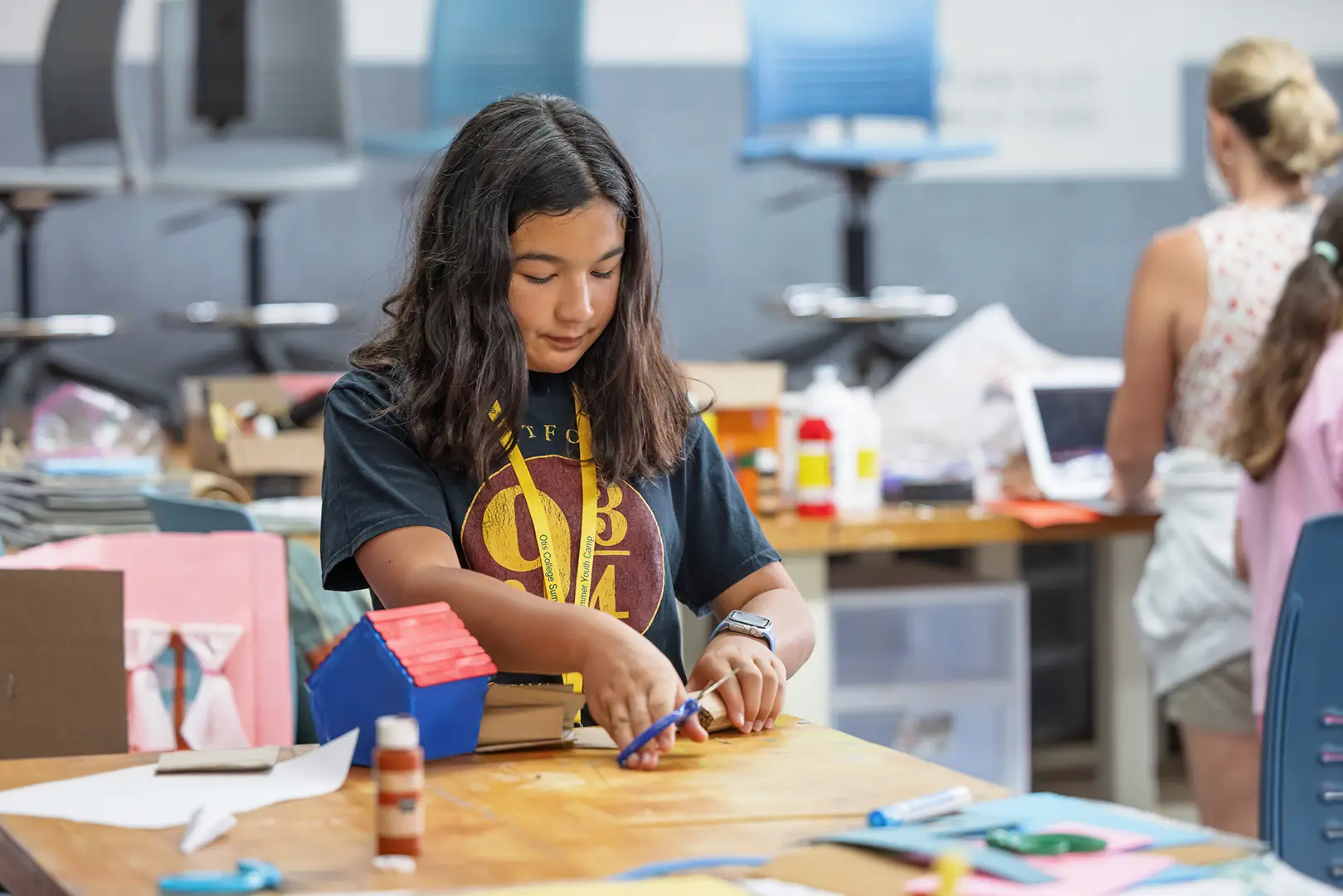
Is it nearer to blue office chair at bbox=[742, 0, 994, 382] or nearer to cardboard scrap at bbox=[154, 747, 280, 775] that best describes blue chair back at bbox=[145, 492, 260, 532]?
cardboard scrap at bbox=[154, 747, 280, 775]

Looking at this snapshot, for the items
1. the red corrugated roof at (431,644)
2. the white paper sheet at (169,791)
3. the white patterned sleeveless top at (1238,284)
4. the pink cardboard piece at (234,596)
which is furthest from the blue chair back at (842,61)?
the white paper sheet at (169,791)

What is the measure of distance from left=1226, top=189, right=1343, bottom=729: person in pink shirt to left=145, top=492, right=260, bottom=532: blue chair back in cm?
134

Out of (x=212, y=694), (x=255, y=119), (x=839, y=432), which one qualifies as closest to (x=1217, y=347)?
(x=839, y=432)

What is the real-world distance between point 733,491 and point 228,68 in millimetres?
3623

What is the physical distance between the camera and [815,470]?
320 cm

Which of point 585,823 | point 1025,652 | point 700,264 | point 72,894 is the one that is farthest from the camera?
point 700,264

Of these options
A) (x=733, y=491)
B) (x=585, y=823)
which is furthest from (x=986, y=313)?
(x=585, y=823)

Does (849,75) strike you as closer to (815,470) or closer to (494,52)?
(494,52)

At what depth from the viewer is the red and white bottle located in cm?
318

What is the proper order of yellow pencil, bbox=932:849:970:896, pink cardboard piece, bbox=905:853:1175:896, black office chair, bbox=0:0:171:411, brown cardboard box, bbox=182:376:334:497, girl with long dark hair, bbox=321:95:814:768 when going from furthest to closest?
black office chair, bbox=0:0:171:411
brown cardboard box, bbox=182:376:334:497
girl with long dark hair, bbox=321:95:814:768
pink cardboard piece, bbox=905:853:1175:896
yellow pencil, bbox=932:849:970:896

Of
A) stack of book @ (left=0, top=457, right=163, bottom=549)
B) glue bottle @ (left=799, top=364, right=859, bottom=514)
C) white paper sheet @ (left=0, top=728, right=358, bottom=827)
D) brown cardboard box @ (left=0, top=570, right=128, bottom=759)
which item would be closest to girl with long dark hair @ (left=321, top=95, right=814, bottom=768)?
white paper sheet @ (left=0, top=728, right=358, bottom=827)

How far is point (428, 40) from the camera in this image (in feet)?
17.7

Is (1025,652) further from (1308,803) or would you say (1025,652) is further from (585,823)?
(585,823)

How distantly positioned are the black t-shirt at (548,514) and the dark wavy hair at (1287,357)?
902 millimetres
